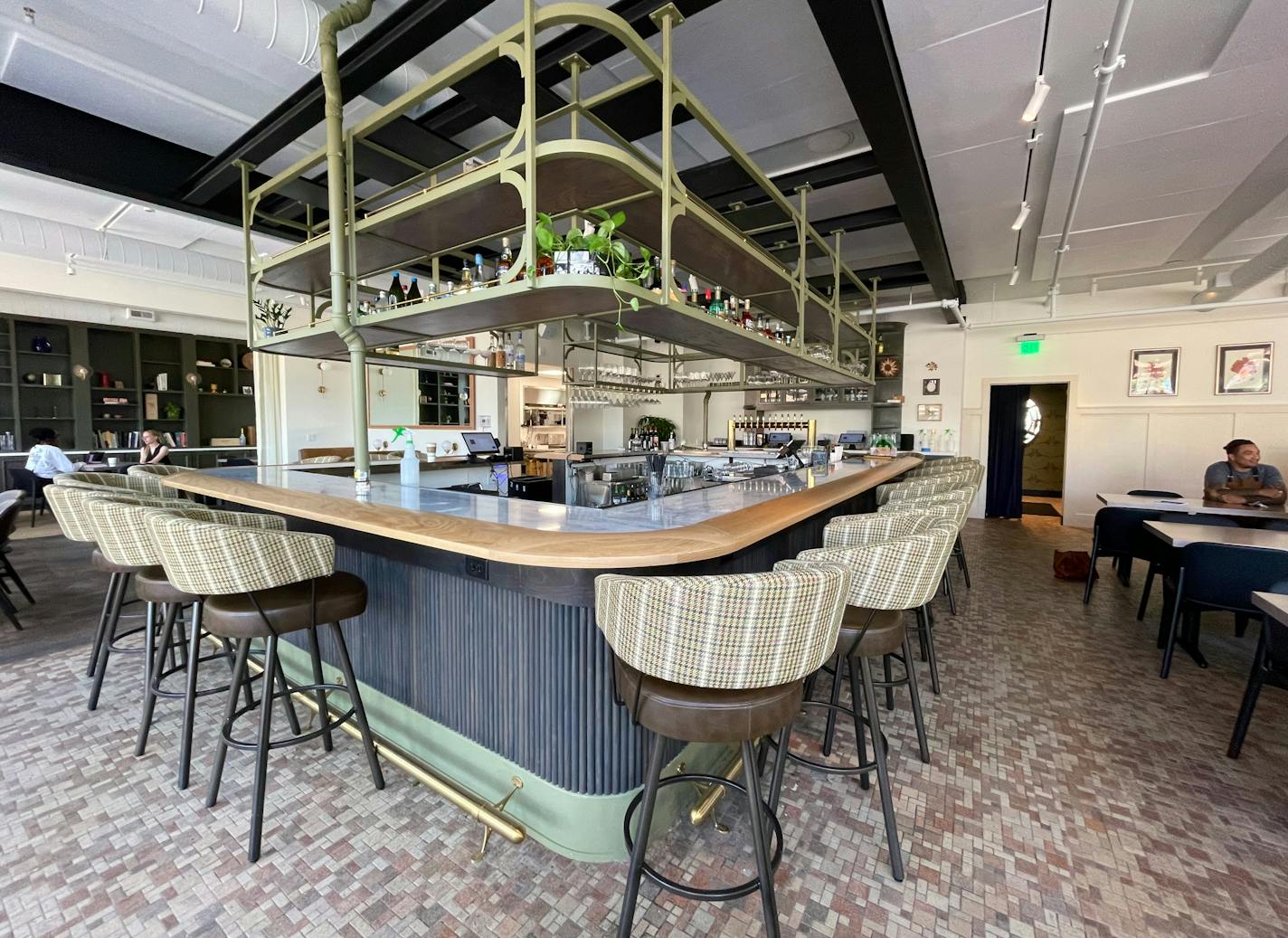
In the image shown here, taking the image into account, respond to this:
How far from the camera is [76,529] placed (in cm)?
259

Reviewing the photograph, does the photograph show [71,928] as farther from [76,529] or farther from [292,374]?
[292,374]

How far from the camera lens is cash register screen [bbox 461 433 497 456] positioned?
19.6 ft

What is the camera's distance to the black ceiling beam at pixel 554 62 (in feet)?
7.05

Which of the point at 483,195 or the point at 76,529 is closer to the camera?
the point at 483,195

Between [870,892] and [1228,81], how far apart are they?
4.12m

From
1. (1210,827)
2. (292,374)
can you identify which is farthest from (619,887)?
(292,374)

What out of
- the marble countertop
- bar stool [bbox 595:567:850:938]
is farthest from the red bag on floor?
bar stool [bbox 595:567:850:938]

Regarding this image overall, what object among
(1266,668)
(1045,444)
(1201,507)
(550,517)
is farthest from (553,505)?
(1045,444)

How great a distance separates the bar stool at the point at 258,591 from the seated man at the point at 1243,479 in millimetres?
6872

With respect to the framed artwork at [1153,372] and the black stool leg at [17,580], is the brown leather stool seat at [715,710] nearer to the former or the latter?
the black stool leg at [17,580]

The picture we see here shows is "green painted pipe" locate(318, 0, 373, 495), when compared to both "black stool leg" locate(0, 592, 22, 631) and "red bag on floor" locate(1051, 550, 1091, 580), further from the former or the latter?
"red bag on floor" locate(1051, 550, 1091, 580)

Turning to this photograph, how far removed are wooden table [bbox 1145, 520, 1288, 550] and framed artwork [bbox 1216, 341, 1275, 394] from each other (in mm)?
5307

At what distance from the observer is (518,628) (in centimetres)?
185

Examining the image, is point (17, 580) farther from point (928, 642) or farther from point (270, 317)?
point (928, 642)
